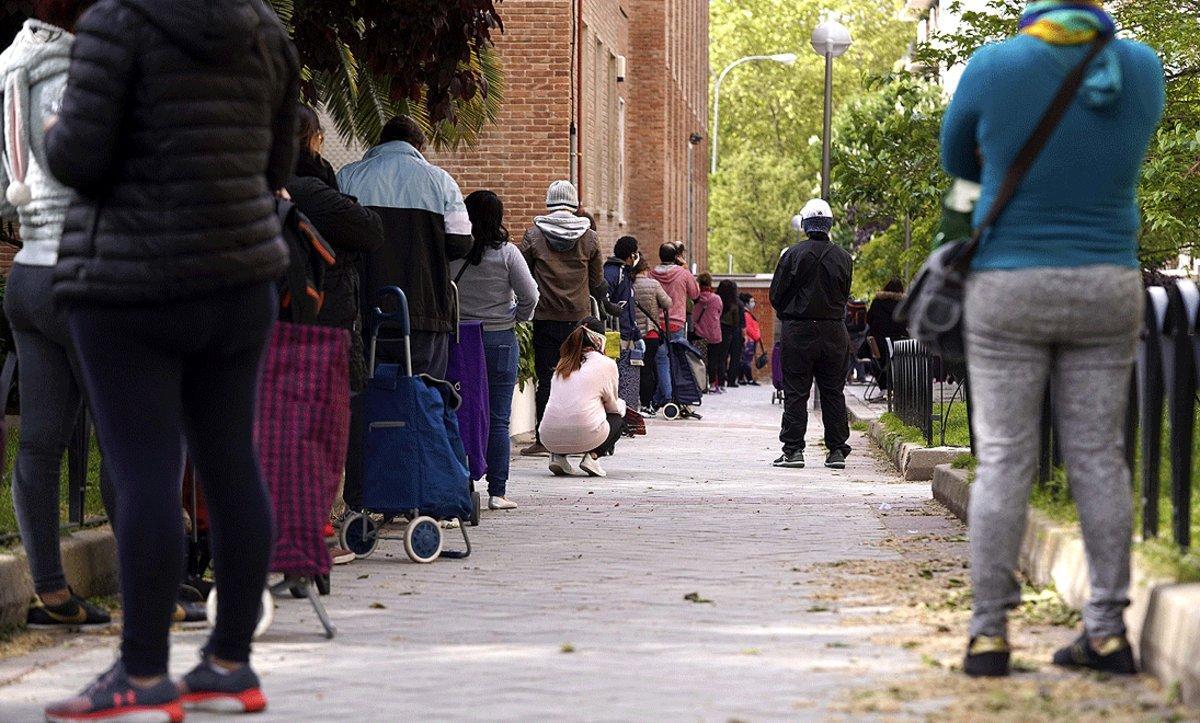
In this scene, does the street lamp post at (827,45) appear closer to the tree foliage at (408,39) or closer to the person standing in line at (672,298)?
the person standing in line at (672,298)

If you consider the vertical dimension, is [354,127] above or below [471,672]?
above

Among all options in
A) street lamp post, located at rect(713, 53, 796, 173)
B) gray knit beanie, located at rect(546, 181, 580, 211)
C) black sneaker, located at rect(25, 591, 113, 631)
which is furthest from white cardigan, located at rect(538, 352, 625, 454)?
street lamp post, located at rect(713, 53, 796, 173)

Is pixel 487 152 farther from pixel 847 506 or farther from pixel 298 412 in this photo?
pixel 298 412

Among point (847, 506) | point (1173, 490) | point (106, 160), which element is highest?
point (106, 160)

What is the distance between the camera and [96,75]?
4.98 meters

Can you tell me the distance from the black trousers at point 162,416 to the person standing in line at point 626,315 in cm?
1312

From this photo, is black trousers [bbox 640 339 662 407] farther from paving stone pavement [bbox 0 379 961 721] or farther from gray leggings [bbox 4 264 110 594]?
gray leggings [bbox 4 264 110 594]

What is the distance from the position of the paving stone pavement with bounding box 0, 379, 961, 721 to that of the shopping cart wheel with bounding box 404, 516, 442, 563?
0.27ft

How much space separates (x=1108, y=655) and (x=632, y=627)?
1.80 m

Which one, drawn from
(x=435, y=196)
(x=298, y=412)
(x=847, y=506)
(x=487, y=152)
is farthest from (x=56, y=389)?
(x=487, y=152)

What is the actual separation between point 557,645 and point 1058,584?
1819mm

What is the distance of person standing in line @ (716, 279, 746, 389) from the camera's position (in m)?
32.3

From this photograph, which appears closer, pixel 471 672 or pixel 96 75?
pixel 96 75

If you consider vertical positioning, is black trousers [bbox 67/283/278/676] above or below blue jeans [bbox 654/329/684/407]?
above
